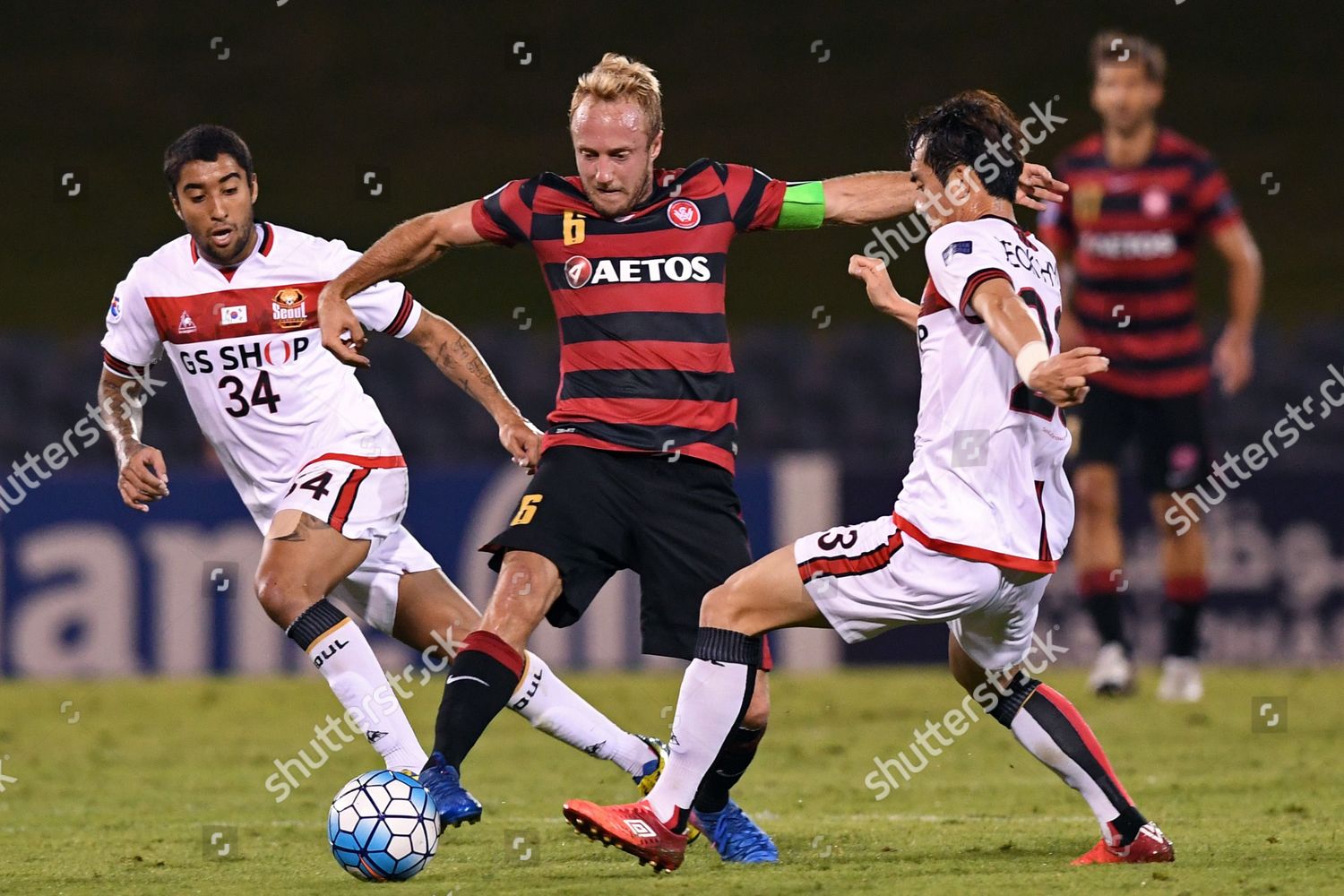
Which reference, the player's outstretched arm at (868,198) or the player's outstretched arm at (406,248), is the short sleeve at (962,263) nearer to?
the player's outstretched arm at (868,198)

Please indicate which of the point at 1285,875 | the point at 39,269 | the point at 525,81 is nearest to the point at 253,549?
the point at 1285,875

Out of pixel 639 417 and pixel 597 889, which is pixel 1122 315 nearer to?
pixel 639 417

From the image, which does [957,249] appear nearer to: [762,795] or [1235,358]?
[762,795]

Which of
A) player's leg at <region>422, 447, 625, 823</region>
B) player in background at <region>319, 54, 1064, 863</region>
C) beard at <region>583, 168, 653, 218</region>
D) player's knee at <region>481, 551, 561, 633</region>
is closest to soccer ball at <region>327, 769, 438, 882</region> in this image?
player's leg at <region>422, 447, 625, 823</region>

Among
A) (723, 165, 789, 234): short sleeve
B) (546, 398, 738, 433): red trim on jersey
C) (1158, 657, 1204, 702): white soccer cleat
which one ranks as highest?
(723, 165, 789, 234): short sleeve

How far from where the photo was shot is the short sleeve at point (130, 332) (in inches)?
236

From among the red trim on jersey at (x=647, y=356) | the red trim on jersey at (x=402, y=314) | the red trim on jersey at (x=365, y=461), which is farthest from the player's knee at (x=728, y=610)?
the red trim on jersey at (x=402, y=314)

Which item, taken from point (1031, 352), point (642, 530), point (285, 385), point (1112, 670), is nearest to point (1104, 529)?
point (1112, 670)

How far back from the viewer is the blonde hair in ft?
17.1

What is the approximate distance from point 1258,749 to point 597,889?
163 inches

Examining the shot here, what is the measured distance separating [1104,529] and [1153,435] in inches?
22.7

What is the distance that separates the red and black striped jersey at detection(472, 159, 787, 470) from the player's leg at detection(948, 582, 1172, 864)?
937 mm

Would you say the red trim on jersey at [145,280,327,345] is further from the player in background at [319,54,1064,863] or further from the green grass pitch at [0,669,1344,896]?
the green grass pitch at [0,669,1344,896]

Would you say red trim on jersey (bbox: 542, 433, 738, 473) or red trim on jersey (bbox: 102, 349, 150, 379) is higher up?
red trim on jersey (bbox: 102, 349, 150, 379)
